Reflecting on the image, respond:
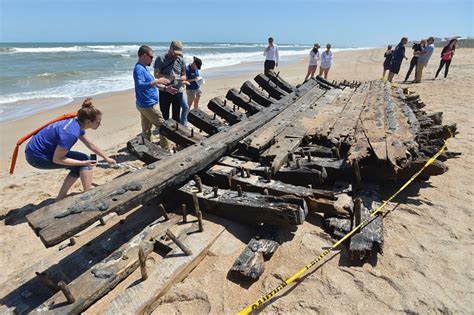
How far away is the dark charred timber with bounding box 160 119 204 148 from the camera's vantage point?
15.6 feet

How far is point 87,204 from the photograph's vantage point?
2619 mm

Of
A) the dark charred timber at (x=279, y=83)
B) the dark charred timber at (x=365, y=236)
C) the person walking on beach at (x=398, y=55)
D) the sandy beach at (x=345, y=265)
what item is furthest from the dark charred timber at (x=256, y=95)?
the person walking on beach at (x=398, y=55)

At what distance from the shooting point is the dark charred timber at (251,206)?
299cm

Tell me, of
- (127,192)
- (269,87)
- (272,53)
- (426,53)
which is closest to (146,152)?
(127,192)

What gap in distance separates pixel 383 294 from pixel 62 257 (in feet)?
9.27

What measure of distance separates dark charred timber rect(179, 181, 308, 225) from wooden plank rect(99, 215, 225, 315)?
292 mm

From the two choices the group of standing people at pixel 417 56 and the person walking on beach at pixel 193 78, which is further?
the group of standing people at pixel 417 56

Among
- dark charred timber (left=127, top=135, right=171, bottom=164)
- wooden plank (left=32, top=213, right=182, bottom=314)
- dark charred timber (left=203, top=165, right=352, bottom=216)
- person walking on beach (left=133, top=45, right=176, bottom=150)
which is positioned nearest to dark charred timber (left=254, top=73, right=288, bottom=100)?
person walking on beach (left=133, top=45, right=176, bottom=150)

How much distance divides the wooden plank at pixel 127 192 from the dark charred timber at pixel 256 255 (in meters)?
1.00

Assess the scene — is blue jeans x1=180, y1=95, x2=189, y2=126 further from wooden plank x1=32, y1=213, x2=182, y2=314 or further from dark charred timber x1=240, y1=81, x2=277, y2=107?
wooden plank x1=32, y1=213, x2=182, y2=314

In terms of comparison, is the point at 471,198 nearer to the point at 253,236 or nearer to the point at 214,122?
the point at 253,236

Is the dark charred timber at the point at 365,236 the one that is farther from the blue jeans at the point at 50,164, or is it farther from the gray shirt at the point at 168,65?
the gray shirt at the point at 168,65

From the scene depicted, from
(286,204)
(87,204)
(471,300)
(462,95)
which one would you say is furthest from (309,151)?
(462,95)

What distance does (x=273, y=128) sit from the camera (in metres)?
5.06
